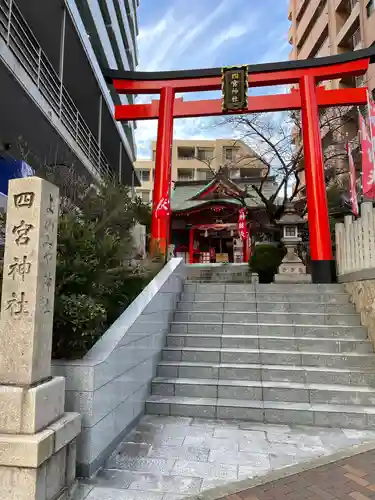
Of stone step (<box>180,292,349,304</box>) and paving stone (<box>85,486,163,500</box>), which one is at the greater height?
stone step (<box>180,292,349,304</box>)

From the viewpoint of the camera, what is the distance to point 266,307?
21.4ft

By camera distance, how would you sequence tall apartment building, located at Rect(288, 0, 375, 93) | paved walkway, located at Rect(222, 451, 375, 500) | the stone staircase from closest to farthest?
1. paved walkway, located at Rect(222, 451, 375, 500)
2. the stone staircase
3. tall apartment building, located at Rect(288, 0, 375, 93)

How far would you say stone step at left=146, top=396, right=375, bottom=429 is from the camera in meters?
4.12

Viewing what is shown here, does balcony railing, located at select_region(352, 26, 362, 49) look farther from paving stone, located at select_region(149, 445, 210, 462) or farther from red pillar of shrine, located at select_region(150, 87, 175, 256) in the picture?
paving stone, located at select_region(149, 445, 210, 462)

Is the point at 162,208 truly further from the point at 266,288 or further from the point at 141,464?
the point at 141,464

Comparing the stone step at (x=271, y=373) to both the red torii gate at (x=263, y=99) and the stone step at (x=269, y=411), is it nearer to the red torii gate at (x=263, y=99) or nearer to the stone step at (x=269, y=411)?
the stone step at (x=269, y=411)

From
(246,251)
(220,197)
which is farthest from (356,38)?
(246,251)

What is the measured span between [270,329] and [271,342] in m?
0.38

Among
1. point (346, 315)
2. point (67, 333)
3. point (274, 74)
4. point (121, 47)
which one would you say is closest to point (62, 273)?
point (67, 333)

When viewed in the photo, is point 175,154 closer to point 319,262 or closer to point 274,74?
point 274,74

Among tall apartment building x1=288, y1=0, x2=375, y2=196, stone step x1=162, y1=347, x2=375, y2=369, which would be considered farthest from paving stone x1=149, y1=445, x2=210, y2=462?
tall apartment building x1=288, y1=0, x2=375, y2=196

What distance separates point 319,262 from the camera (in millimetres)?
9094

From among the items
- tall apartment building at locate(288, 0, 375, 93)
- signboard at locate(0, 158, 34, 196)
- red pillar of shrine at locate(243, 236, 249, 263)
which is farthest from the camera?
tall apartment building at locate(288, 0, 375, 93)

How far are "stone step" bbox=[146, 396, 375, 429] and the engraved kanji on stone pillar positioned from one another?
7.27 ft
